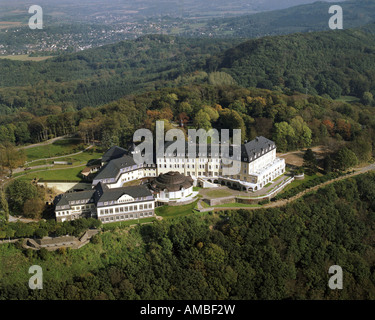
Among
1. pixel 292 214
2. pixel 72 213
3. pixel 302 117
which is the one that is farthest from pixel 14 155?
pixel 302 117

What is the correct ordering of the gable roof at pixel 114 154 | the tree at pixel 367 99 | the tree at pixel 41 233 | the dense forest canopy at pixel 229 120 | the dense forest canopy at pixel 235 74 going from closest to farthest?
the tree at pixel 41 233, the gable roof at pixel 114 154, the dense forest canopy at pixel 229 120, the tree at pixel 367 99, the dense forest canopy at pixel 235 74

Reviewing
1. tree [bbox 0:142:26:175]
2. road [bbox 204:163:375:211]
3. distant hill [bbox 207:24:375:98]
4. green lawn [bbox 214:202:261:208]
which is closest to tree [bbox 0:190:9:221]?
tree [bbox 0:142:26:175]

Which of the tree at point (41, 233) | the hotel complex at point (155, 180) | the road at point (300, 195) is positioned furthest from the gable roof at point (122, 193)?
the road at point (300, 195)

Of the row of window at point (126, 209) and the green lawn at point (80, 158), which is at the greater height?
the green lawn at point (80, 158)

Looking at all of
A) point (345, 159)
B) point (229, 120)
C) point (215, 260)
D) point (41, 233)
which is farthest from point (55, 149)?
point (345, 159)

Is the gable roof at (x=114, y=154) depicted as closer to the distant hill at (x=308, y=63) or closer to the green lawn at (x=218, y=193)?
the green lawn at (x=218, y=193)

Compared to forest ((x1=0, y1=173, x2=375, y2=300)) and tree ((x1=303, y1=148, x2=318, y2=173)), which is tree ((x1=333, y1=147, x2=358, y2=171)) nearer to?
tree ((x1=303, y1=148, x2=318, y2=173))

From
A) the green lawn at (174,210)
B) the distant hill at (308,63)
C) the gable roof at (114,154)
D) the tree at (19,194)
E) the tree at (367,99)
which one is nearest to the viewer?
the green lawn at (174,210)
